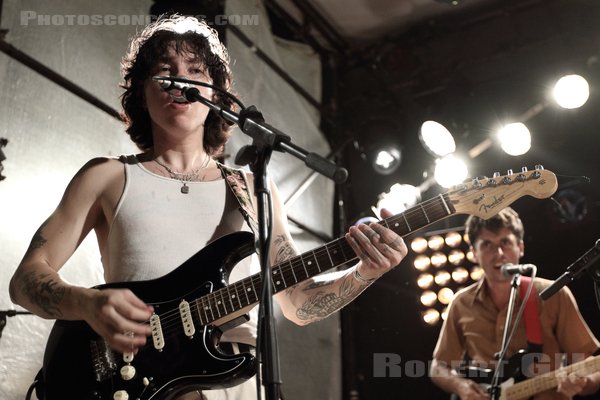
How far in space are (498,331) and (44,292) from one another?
3.08 metres

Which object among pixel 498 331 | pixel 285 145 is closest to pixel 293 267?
pixel 285 145

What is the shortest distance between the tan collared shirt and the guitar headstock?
1986 mm

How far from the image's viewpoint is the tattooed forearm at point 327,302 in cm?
212

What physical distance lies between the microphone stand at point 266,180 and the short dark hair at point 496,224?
117 inches

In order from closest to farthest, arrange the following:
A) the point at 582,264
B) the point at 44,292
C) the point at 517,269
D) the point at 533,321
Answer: the point at 44,292
the point at 582,264
the point at 517,269
the point at 533,321

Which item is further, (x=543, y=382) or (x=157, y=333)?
(x=543, y=382)

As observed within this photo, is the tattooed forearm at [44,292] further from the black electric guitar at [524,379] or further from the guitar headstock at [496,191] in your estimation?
the black electric guitar at [524,379]

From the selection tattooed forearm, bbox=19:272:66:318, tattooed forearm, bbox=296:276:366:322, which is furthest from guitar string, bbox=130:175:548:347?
tattooed forearm, bbox=19:272:66:318

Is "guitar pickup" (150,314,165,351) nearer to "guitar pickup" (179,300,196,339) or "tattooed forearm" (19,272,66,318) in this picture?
"guitar pickup" (179,300,196,339)

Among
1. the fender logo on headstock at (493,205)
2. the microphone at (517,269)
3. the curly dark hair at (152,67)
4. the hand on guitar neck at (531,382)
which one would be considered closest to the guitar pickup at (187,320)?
the curly dark hair at (152,67)

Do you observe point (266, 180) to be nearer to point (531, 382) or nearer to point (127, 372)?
point (127, 372)

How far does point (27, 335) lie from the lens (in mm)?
2924

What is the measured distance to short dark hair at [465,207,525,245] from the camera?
4.32 meters

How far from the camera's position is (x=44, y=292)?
1.95 meters
